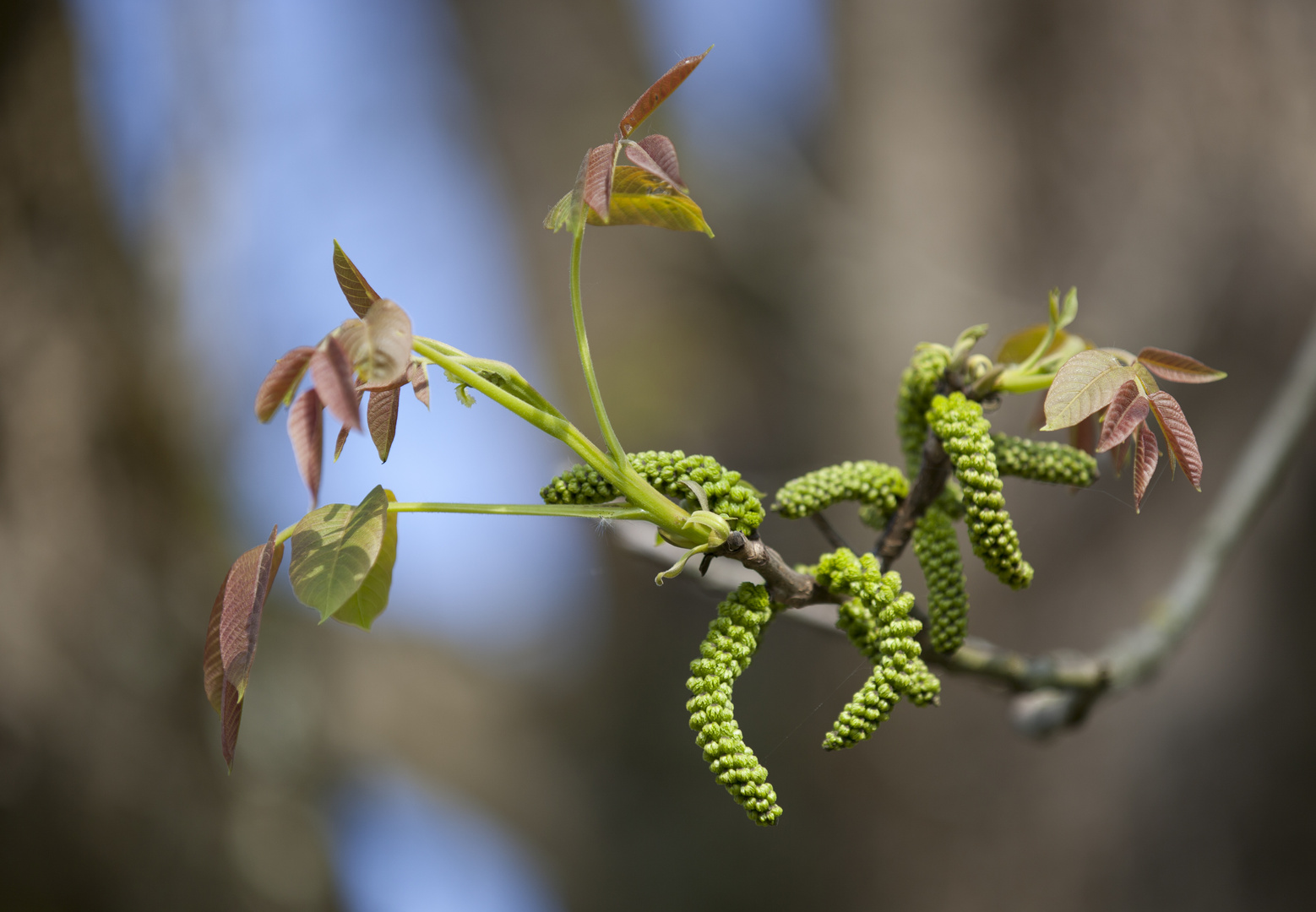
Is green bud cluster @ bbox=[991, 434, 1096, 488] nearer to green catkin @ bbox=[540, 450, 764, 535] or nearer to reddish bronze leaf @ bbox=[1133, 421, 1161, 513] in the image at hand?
reddish bronze leaf @ bbox=[1133, 421, 1161, 513]

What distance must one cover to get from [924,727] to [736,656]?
113 inches

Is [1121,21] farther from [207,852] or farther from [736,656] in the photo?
[207,852]

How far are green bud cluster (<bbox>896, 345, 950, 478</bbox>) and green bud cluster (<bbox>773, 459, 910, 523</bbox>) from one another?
47 millimetres

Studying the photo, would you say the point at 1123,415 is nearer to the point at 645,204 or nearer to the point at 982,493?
the point at 982,493

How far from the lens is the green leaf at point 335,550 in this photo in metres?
0.59

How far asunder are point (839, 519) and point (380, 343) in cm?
303

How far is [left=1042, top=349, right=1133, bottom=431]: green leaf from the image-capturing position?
25.7 inches

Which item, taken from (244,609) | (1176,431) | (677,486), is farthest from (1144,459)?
(244,609)

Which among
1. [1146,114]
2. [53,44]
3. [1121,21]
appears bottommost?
[1146,114]

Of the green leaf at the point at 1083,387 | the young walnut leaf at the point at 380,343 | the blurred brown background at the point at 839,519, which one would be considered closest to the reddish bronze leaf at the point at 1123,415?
the green leaf at the point at 1083,387

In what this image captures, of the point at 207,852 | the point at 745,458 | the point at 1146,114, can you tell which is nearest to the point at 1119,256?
the point at 1146,114

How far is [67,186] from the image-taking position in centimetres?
290

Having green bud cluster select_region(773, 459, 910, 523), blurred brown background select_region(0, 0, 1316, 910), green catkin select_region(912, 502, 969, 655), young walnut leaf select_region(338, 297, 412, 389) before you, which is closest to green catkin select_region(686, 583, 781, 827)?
green bud cluster select_region(773, 459, 910, 523)

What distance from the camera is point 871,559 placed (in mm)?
713
